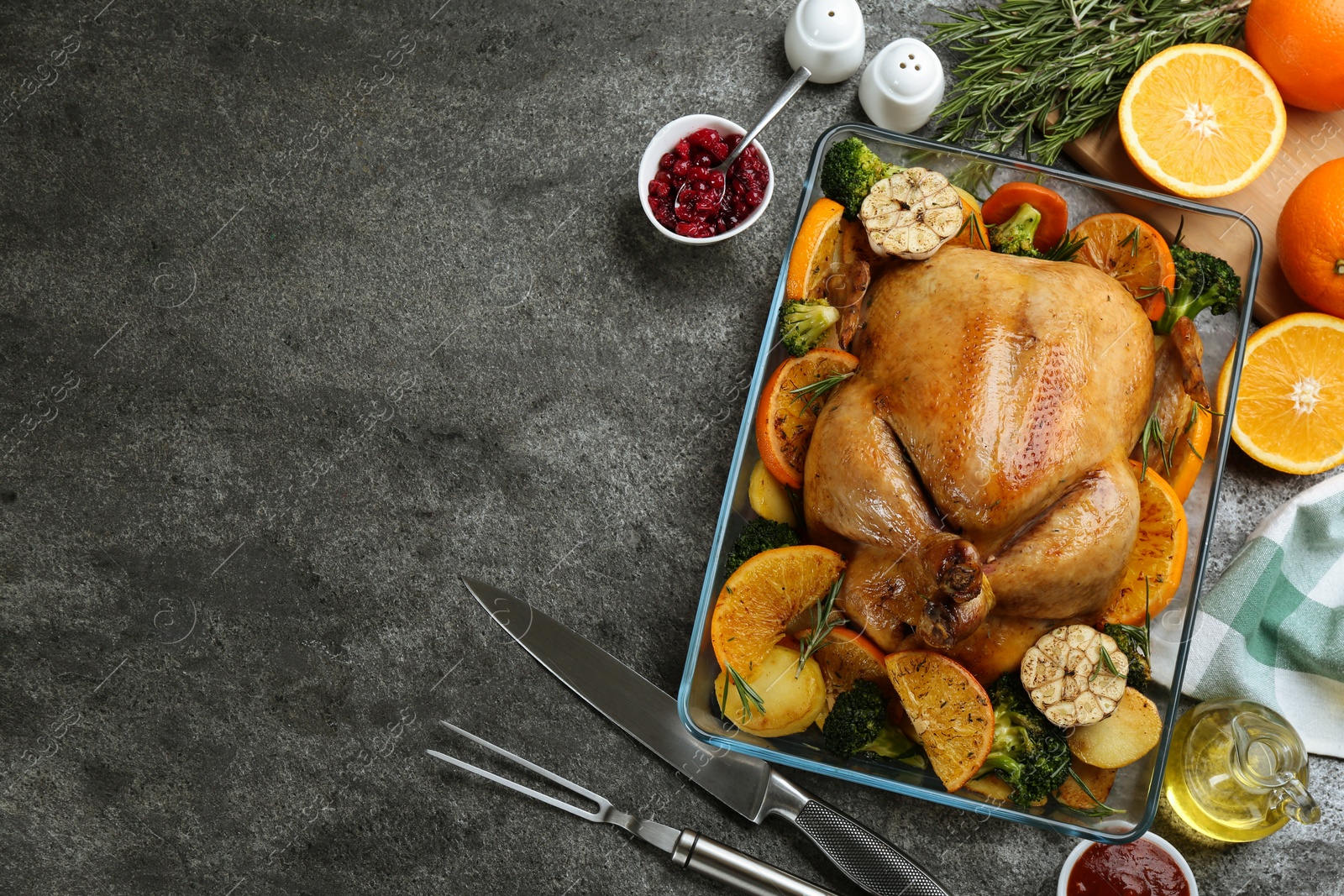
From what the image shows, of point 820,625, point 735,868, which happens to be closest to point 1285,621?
point 820,625

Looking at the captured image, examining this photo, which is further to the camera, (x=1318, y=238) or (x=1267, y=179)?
(x=1267, y=179)

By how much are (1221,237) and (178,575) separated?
8.82 feet

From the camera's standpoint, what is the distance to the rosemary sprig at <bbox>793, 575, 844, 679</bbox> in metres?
1.76

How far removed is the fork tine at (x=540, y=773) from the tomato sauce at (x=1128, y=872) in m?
1.10

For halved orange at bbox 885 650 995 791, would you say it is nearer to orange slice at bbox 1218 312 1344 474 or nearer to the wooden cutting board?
orange slice at bbox 1218 312 1344 474

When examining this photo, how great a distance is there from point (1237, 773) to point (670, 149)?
6.33 ft

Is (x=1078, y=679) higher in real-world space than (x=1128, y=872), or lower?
higher

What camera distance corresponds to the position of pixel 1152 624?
6.30 feet

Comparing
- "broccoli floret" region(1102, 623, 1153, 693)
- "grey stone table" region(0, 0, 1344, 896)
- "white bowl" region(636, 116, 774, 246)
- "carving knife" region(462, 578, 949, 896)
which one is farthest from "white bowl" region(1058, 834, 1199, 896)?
"white bowl" region(636, 116, 774, 246)

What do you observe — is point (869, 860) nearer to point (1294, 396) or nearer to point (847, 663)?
point (847, 663)

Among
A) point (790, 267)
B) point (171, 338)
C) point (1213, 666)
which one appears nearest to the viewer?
point (790, 267)

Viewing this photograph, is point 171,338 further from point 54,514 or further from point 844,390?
point 844,390

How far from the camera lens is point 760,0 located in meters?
2.30

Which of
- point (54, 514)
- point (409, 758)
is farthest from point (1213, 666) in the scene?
point (54, 514)
